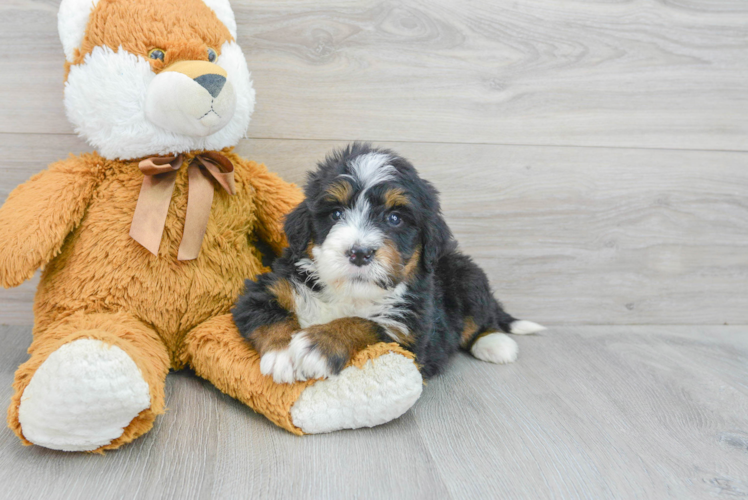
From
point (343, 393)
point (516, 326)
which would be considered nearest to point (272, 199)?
point (343, 393)

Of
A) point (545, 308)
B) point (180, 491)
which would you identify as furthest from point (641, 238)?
point (180, 491)

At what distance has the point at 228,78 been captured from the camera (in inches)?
65.2

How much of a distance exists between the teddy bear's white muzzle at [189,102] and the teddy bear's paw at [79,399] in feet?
2.05

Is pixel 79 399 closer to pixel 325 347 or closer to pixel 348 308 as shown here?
pixel 325 347

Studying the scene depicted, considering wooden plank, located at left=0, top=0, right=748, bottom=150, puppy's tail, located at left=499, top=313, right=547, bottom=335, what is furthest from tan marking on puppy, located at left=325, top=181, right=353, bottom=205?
puppy's tail, located at left=499, top=313, right=547, bottom=335

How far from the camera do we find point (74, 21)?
1.56 metres

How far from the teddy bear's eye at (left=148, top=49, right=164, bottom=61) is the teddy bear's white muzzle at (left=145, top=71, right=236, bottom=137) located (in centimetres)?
8

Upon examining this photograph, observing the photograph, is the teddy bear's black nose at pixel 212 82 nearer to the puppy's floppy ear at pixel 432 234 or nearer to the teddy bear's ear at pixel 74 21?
the teddy bear's ear at pixel 74 21

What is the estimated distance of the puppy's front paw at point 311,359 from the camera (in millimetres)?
1383

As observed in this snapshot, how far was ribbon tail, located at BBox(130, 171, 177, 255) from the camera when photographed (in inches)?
62.6

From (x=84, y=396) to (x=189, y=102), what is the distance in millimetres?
766

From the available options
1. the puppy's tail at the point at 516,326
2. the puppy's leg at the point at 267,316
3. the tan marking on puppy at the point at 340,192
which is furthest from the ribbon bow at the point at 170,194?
the puppy's tail at the point at 516,326

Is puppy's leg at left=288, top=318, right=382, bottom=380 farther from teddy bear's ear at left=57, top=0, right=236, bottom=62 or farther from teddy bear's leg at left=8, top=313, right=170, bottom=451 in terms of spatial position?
teddy bear's ear at left=57, top=0, right=236, bottom=62

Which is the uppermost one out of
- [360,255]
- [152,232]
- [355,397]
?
[360,255]
